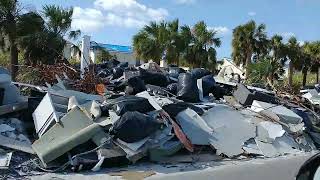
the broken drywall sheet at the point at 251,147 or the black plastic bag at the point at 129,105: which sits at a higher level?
the black plastic bag at the point at 129,105

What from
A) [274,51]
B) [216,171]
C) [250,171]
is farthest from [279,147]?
[274,51]

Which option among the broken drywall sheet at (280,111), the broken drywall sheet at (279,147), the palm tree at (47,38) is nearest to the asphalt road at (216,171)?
the broken drywall sheet at (279,147)

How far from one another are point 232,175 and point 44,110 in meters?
3.91

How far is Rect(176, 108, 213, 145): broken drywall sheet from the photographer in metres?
9.62

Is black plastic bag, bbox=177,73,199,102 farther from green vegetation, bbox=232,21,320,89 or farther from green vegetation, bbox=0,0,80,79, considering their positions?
green vegetation, bbox=232,21,320,89

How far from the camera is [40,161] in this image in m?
7.74

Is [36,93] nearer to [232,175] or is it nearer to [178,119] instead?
[178,119]

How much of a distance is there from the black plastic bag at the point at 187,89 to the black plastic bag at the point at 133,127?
286 centimetres

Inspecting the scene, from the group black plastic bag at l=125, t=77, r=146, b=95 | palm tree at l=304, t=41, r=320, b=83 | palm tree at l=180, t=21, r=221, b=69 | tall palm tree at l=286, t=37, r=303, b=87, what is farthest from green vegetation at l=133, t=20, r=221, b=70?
black plastic bag at l=125, t=77, r=146, b=95

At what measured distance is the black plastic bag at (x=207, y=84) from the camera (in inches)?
524

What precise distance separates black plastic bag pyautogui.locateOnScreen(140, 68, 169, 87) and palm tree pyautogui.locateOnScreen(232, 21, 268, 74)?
29.3 m

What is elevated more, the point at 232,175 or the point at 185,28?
the point at 185,28

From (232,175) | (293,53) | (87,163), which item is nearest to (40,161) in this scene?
(87,163)

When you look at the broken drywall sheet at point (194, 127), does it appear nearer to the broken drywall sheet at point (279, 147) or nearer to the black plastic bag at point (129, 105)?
the black plastic bag at point (129, 105)
